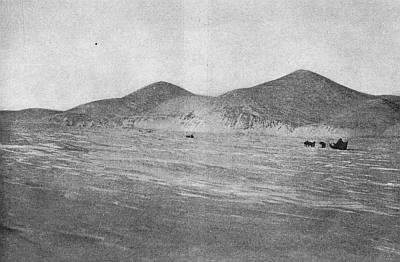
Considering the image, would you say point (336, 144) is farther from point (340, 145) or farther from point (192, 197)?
point (192, 197)

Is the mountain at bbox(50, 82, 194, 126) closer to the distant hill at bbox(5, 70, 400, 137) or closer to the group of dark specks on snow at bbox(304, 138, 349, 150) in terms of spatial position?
the distant hill at bbox(5, 70, 400, 137)

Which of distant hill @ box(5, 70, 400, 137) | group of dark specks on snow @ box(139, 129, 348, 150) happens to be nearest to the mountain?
distant hill @ box(5, 70, 400, 137)

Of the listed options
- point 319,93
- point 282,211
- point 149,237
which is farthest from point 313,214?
point 149,237

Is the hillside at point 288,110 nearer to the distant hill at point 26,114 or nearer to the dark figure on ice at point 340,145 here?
the dark figure on ice at point 340,145

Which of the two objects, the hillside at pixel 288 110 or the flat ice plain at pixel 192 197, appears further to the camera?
the hillside at pixel 288 110

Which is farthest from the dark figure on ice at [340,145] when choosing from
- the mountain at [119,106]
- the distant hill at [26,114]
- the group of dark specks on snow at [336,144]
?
the distant hill at [26,114]

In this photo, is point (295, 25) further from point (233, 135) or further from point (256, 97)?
point (233, 135)
